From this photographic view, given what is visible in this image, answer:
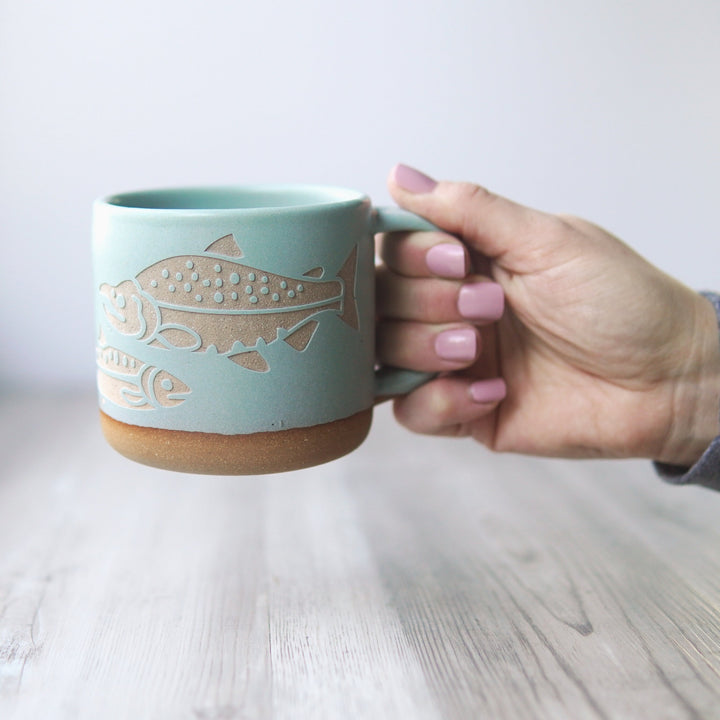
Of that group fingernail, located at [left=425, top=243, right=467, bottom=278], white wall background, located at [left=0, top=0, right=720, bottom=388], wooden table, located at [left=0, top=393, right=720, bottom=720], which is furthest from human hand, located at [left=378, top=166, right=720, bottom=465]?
white wall background, located at [left=0, top=0, right=720, bottom=388]

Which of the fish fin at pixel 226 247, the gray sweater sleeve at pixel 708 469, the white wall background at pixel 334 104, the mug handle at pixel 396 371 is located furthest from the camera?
the white wall background at pixel 334 104

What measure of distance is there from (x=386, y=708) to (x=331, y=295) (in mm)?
290

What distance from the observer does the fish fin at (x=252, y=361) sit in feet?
2.07

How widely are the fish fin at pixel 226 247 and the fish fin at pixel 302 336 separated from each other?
68 millimetres

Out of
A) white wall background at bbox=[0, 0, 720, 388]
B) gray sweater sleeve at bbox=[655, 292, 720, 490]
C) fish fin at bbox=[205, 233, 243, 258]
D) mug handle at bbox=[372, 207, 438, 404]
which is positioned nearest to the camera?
fish fin at bbox=[205, 233, 243, 258]

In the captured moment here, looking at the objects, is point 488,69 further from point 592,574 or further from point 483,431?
point 592,574

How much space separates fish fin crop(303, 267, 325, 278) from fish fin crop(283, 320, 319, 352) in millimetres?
33

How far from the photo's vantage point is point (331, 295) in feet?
2.14

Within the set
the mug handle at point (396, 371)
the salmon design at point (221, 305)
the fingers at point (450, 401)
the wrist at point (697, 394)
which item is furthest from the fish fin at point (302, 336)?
the wrist at point (697, 394)

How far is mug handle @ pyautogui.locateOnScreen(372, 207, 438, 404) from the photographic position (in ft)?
2.42

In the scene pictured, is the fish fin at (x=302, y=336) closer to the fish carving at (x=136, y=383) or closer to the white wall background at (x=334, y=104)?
the fish carving at (x=136, y=383)

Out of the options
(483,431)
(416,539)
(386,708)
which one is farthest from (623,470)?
(386,708)

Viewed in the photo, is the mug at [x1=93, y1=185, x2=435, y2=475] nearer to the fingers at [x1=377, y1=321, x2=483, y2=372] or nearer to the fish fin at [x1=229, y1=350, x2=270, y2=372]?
the fish fin at [x1=229, y1=350, x2=270, y2=372]

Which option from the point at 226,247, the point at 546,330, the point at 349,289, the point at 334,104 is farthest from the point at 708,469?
the point at 334,104
